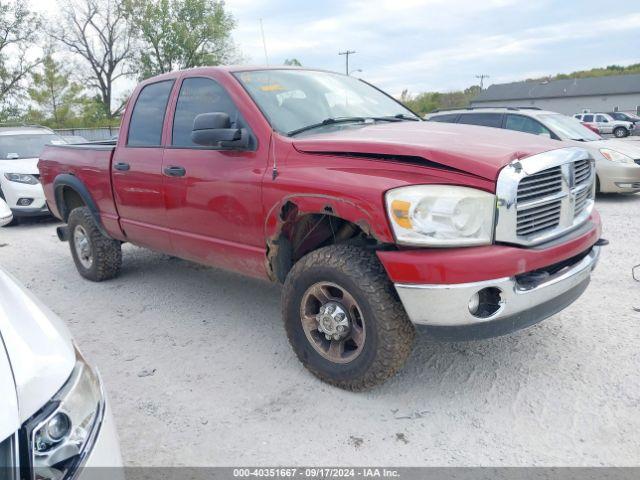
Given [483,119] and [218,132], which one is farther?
[483,119]

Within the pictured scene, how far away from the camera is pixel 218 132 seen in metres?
3.43

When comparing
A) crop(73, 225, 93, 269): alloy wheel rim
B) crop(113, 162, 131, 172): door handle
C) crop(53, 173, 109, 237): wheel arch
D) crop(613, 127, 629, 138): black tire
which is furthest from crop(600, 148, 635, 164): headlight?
crop(613, 127, 629, 138): black tire

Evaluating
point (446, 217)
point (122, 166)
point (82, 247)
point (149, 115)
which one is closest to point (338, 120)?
point (446, 217)

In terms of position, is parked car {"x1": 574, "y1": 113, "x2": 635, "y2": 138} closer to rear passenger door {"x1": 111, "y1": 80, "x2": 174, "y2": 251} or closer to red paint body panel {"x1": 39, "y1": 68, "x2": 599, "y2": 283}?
rear passenger door {"x1": 111, "y1": 80, "x2": 174, "y2": 251}

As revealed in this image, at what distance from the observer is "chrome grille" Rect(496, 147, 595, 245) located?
2668mm

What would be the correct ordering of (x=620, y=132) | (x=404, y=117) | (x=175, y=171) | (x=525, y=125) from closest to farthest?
(x=175, y=171)
(x=404, y=117)
(x=525, y=125)
(x=620, y=132)

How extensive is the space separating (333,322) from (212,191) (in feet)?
4.44

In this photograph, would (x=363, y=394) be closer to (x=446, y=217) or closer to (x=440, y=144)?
(x=446, y=217)

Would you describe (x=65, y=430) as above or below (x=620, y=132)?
above

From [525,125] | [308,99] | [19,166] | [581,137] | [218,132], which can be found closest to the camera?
[218,132]

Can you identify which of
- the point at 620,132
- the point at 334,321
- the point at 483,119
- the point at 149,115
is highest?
the point at 149,115

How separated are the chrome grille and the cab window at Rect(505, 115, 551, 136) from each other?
637 cm

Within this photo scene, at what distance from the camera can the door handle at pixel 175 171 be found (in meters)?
4.02

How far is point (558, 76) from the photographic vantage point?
7906 cm
